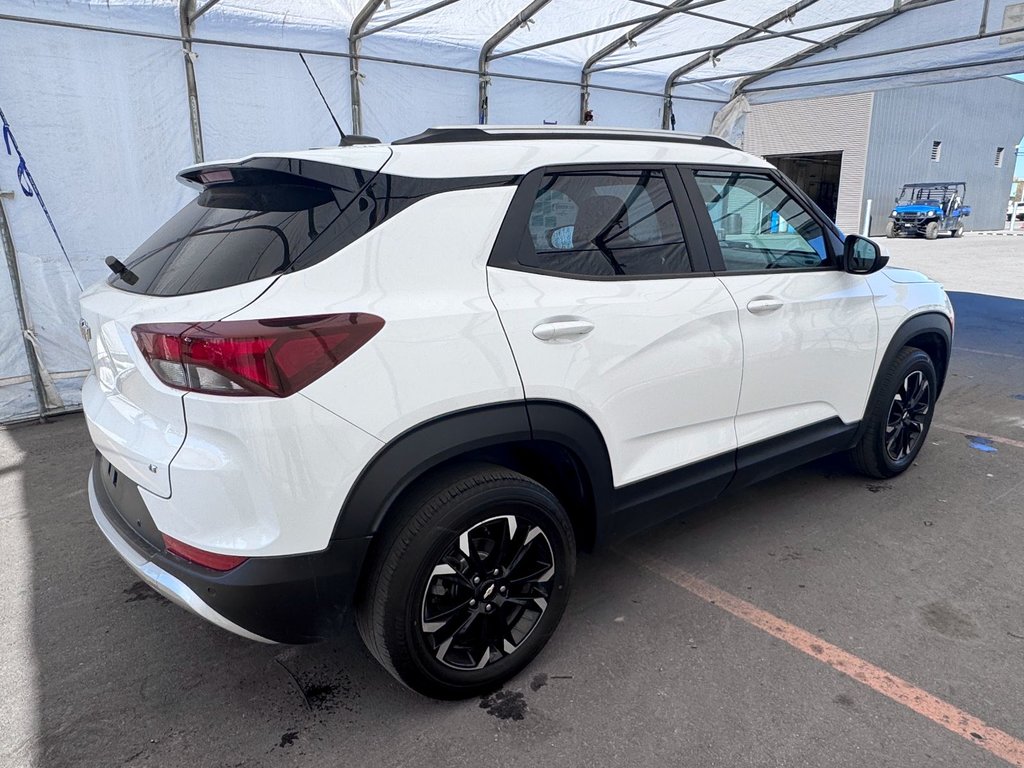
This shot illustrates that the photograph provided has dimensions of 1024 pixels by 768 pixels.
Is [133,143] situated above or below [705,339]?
above

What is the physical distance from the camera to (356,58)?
6.32 m

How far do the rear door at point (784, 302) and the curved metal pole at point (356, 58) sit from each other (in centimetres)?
421

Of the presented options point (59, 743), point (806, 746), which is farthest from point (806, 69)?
point (59, 743)

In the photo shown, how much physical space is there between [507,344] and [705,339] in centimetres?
93

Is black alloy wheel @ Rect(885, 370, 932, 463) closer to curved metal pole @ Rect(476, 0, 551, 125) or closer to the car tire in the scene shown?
the car tire

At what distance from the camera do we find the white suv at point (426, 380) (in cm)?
183

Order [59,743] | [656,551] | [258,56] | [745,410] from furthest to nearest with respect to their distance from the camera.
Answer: [258,56], [656,551], [745,410], [59,743]

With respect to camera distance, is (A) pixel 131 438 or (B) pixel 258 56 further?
(B) pixel 258 56

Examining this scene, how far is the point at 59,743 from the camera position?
2.15 meters

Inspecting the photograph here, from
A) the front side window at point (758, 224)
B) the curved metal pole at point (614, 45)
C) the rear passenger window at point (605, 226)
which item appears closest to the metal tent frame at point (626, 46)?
the curved metal pole at point (614, 45)

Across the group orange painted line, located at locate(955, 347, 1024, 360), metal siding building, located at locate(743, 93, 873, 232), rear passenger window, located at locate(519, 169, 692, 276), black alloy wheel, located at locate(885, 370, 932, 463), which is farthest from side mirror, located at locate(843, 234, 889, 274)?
metal siding building, located at locate(743, 93, 873, 232)

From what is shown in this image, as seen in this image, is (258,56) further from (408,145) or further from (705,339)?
(705,339)

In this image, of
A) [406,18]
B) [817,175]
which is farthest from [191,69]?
[817,175]

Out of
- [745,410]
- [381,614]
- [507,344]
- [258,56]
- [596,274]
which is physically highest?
[258,56]
